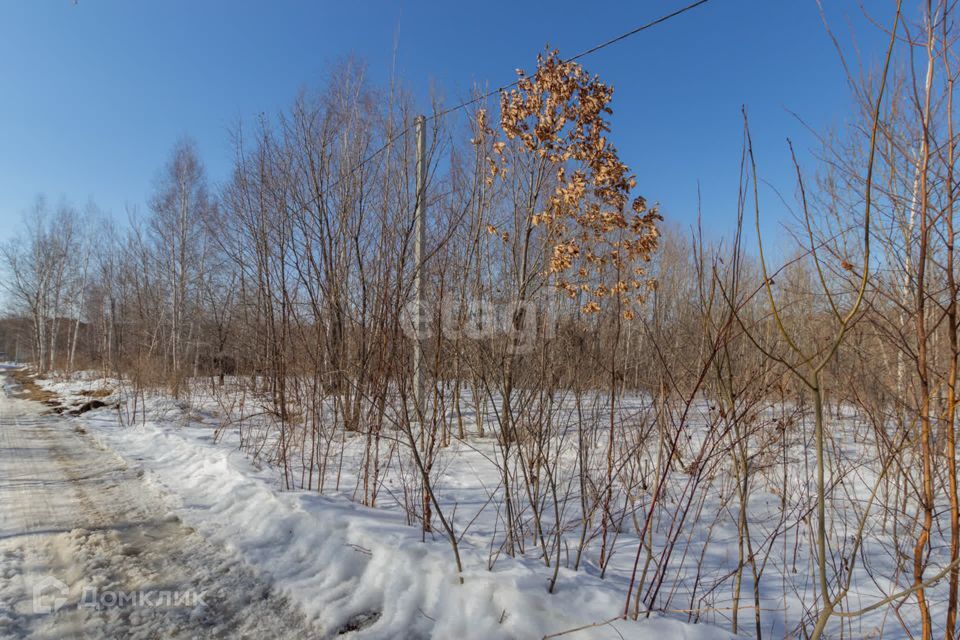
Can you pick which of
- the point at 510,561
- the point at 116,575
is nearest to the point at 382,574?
the point at 510,561

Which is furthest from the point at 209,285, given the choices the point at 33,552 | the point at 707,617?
the point at 707,617

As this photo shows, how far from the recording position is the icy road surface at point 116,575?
1.88 meters

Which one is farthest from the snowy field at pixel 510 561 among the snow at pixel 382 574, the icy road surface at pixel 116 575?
the icy road surface at pixel 116 575

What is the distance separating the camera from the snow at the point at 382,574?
1.78m

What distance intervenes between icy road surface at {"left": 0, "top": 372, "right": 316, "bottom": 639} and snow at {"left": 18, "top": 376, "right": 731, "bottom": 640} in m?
0.12

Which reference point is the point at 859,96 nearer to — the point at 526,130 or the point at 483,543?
the point at 483,543

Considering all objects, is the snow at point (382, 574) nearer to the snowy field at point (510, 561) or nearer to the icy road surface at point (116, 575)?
the snowy field at point (510, 561)

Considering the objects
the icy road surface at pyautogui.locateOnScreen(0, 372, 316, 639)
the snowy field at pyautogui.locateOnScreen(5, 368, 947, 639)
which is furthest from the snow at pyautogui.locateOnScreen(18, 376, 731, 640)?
the icy road surface at pyautogui.locateOnScreen(0, 372, 316, 639)

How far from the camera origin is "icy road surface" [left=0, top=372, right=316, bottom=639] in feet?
6.16

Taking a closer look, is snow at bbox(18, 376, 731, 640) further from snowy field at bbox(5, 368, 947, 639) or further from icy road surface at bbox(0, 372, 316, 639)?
icy road surface at bbox(0, 372, 316, 639)

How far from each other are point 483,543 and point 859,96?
8.65 ft

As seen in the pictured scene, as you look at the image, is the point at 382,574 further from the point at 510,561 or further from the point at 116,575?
the point at 116,575

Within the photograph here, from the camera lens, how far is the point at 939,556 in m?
2.90

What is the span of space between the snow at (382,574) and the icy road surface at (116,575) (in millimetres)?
121
